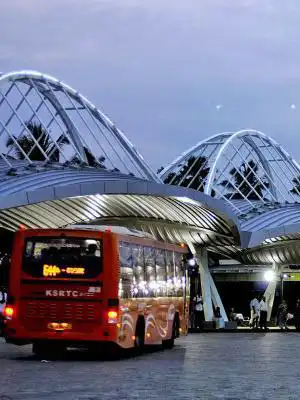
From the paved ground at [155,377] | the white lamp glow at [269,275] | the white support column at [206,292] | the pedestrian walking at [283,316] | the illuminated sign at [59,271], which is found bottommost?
the paved ground at [155,377]

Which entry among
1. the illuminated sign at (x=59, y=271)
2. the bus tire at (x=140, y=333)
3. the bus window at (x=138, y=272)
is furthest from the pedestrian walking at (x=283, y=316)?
the illuminated sign at (x=59, y=271)

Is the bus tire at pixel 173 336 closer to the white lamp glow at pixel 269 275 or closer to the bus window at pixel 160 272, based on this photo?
the bus window at pixel 160 272

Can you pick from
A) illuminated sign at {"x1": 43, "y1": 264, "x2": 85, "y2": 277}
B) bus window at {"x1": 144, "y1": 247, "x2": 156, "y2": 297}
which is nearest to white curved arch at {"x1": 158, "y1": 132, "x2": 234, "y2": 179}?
bus window at {"x1": 144, "y1": 247, "x2": 156, "y2": 297}

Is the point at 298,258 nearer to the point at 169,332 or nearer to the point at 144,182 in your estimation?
the point at 144,182

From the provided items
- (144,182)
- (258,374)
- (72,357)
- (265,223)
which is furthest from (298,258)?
(258,374)

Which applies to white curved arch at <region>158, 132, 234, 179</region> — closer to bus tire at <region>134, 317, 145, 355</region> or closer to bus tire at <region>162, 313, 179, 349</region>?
bus tire at <region>162, 313, 179, 349</region>

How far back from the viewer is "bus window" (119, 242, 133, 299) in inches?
934

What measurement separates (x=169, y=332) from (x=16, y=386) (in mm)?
13402

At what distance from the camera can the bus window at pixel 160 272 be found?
2697 centimetres

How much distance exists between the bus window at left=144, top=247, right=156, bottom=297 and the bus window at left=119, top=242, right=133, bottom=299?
1354mm

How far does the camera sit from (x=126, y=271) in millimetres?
24172

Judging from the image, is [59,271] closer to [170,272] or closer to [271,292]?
[170,272]

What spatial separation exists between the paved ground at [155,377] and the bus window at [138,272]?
154cm

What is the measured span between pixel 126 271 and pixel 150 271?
214cm
